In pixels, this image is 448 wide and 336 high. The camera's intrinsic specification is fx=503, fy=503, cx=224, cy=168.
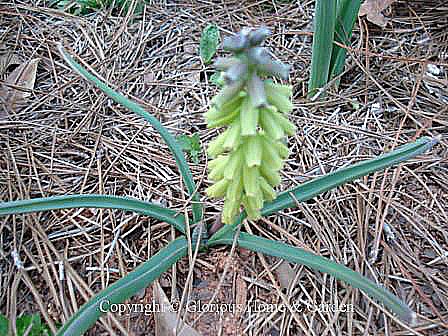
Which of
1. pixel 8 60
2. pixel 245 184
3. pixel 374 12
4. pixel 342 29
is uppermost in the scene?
pixel 374 12

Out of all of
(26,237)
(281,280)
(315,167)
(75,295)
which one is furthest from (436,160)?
(26,237)

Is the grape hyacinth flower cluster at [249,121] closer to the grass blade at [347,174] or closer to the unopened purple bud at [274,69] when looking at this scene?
the unopened purple bud at [274,69]

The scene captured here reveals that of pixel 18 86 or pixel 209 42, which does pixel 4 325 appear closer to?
pixel 18 86

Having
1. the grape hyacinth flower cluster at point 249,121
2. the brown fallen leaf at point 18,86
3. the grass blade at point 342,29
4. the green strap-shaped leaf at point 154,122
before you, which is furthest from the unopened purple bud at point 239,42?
the brown fallen leaf at point 18,86

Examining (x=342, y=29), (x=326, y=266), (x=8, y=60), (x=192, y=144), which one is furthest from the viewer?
(x=8, y=60)

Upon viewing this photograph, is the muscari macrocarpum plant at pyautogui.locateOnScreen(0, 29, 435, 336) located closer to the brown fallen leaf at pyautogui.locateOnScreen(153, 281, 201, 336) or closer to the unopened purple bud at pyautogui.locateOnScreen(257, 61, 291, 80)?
the unopened purple bud at pyautogui.locateOnScreen(257, 61, 291, 80)

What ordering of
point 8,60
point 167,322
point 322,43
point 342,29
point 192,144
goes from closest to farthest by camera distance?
1. point 167,322
2. point 192,144
3. point 322,43
4. point 342,29
5. point 8,60

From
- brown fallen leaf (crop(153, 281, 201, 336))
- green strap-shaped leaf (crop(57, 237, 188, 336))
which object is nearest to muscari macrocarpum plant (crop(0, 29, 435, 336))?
green strap-shaped leaf (crop(57, 237, 188, 336))

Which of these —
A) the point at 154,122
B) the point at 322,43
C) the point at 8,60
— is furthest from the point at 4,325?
the point at 322,43
